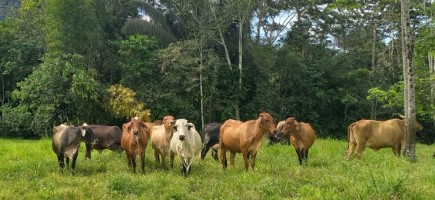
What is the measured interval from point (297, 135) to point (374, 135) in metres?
3.27

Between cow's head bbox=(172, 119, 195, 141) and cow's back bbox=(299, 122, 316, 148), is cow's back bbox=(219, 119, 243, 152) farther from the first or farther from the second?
cow's back bbox=(299, 122, 316, 148)

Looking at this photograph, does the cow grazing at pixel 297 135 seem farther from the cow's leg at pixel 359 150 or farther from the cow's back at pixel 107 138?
the cow's back at pixel 107 138

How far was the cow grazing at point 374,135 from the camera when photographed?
13.7m

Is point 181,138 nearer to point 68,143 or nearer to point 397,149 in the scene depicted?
point 68,143

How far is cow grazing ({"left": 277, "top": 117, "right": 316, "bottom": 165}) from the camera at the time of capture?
38.8ft

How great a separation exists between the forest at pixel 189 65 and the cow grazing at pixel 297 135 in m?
10.1

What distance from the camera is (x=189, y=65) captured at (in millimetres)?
28891

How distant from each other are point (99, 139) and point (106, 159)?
0.79 m

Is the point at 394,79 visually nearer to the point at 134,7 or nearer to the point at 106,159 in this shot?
the point at 134,7

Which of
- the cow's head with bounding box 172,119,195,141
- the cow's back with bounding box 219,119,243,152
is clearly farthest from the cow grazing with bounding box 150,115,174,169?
the cow's back with bounding box 219,119,243,152

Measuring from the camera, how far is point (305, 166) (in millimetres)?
11258

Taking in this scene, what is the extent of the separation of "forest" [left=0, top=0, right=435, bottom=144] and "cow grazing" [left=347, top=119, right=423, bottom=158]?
6.60 m

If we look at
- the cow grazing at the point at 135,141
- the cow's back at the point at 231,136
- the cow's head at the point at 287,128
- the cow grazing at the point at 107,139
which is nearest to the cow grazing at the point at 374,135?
the cow's head at the point at 287,128

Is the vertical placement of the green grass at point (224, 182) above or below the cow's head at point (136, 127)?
below
